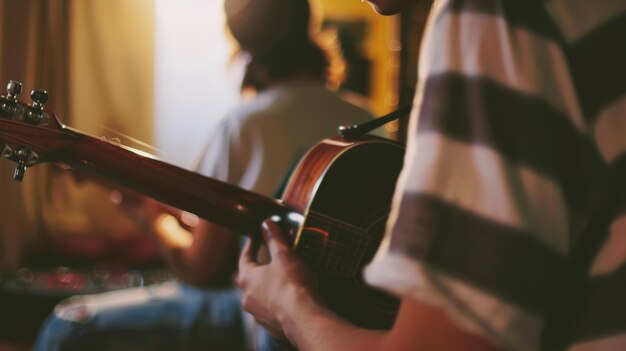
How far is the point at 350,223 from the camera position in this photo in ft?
2.77

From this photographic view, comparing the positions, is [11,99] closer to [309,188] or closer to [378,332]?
[309,188]

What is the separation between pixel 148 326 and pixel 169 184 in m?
0.79

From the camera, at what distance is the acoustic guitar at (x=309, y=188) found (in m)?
0.82

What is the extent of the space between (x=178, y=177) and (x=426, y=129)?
1.87 feet

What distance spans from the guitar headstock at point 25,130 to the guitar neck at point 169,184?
1.0 inches

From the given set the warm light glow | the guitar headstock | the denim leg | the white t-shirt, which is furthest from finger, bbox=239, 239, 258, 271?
the warm light glow

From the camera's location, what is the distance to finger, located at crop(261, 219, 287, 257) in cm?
81

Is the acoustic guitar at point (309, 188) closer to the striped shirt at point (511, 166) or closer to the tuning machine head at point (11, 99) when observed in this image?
the tuning machine head at point (11, 99)

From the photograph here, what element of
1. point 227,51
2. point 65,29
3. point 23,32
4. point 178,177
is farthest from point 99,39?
point 178,177

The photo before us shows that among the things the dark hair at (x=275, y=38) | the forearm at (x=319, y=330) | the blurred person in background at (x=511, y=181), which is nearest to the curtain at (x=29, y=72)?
the dark hair at (x=275, y=38)

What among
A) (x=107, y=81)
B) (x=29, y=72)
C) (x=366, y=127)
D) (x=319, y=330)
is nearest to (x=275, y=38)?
(x=366, y=127)

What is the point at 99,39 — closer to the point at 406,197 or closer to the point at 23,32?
the point at 23,32

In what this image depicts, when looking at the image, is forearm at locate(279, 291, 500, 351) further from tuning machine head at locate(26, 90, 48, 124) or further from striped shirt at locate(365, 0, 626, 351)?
tuning machine head at locate(26, 90, 48, 124)

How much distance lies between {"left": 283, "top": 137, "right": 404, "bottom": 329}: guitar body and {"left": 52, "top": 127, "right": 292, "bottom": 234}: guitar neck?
0.29ft
